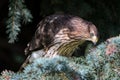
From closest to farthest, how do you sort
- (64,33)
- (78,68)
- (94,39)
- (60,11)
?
(78,68), (94,39), (64,33), (60,11)

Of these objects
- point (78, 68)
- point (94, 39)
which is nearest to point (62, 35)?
point (94, 39)

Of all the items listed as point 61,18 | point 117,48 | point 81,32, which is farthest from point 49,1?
point 117,48

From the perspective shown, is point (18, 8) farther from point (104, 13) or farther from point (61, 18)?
point (104, 13)

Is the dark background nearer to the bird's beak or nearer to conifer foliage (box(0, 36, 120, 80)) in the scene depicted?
the bird's beak

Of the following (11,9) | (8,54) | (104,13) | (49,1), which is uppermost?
(11,9)

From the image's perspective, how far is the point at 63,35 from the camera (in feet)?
9.78

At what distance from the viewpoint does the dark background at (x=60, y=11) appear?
3.58m

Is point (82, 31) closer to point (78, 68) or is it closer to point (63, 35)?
point (63, 35)

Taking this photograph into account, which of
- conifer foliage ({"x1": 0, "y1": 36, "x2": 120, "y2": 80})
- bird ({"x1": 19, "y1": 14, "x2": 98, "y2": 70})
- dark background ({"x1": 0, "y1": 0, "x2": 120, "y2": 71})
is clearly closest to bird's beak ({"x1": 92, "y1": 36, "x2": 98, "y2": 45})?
bird ({"x1": 19, "y1": 14, "x2": 98, "y2": 70})

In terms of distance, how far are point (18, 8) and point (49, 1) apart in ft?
2.44

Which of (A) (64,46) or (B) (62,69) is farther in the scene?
(A) (64,46)

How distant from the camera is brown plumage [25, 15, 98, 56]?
2916 millimetres

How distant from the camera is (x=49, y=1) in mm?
3600

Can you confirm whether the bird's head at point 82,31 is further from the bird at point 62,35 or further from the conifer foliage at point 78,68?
the conifer foliage at point 78,68
